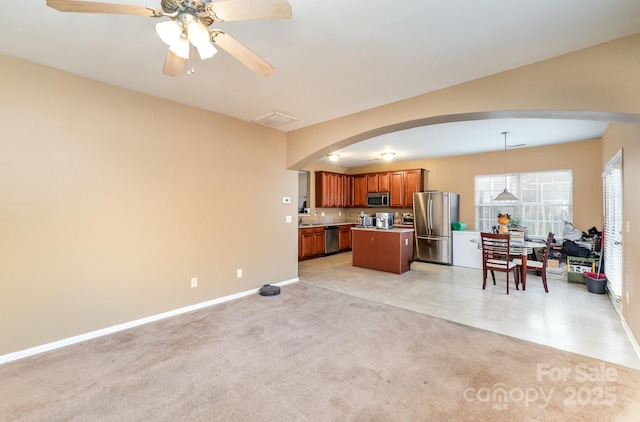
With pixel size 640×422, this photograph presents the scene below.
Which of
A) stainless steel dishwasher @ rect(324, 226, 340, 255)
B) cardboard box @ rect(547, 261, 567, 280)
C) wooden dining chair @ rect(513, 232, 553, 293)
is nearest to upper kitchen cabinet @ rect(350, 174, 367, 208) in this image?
stainless steel dishwasher @ rect(324, 226, 340, 255)

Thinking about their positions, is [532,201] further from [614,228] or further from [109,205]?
[109,205]

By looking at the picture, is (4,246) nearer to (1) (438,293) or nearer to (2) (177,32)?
(2) (177,32)

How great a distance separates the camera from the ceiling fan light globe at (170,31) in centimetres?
155

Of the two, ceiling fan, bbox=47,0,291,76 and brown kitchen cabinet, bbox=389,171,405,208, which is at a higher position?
ceiling fan, bbox=47,0,291,76

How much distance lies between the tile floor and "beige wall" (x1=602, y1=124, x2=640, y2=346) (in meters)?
0.31

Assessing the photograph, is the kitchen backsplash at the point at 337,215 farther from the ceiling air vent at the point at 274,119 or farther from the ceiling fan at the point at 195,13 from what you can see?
the ceiling fan at the point at 195,13

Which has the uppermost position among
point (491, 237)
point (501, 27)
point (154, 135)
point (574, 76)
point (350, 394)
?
point (501, 27)

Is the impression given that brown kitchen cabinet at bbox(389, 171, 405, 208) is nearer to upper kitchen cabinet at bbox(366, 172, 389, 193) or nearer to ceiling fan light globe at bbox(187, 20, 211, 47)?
upper kitchen cabinet at bbox(366, 172, 389, 193)

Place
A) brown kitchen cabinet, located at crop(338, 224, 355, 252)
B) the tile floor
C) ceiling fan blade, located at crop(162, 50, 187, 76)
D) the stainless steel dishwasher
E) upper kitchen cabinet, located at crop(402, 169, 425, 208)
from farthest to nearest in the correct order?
brown kitchen cabinet, located at crop(338, 224, 355, 252) → the stainless steel dishwasher → upper kitchen cabinet, located at crop(402, 169, 425, 208) → the tile floor → ceiling fan blade, located at crop(162, 50, 187, 76)

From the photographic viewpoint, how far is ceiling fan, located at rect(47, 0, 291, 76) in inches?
56.5

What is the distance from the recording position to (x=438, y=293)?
14.1 feet

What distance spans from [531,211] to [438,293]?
3422 millimetres

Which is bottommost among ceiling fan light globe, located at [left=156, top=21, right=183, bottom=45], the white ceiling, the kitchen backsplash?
the kitchen backsplash

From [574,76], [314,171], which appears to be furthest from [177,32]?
[314,171]
